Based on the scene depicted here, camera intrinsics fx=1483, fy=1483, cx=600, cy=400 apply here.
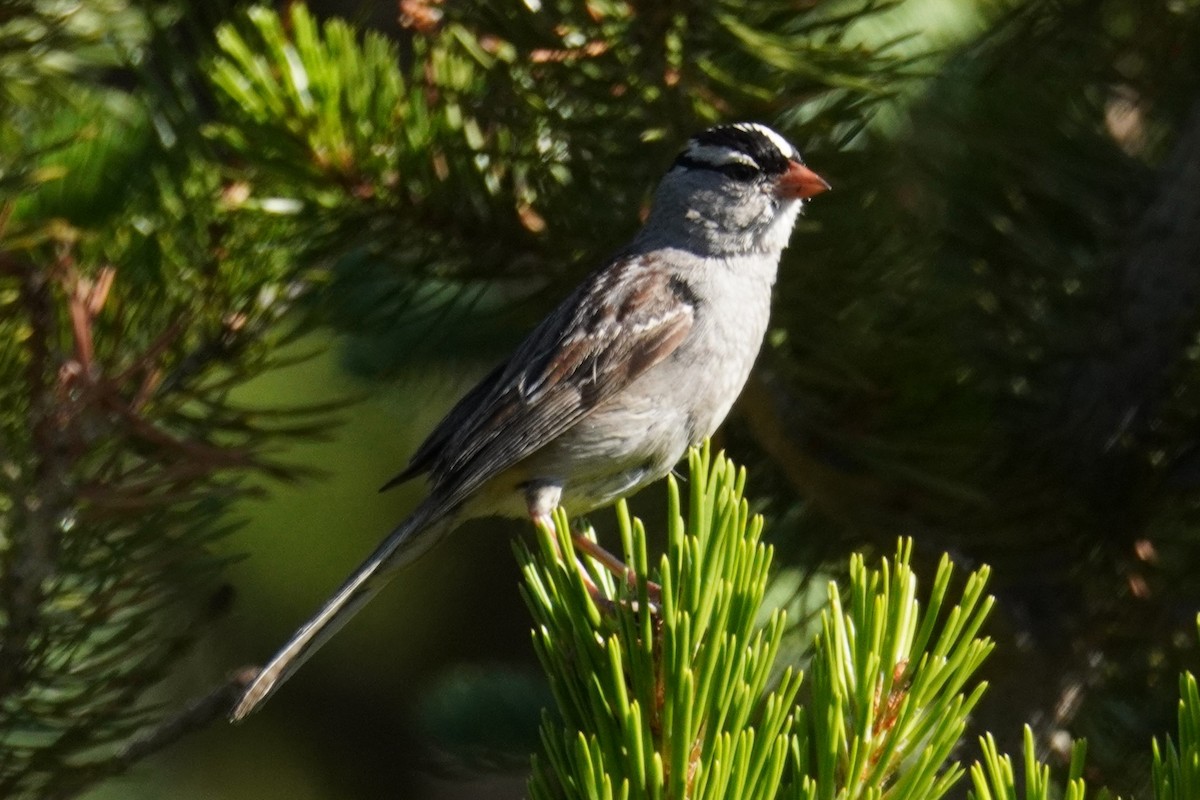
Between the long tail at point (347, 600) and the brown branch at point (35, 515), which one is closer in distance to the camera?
the brown branch at point (35, 515)

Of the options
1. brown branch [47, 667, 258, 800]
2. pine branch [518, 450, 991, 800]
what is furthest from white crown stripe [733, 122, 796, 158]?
Result: brown branch [47, 667, 258, 800]

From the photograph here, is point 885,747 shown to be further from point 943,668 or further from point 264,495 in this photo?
point 264,495

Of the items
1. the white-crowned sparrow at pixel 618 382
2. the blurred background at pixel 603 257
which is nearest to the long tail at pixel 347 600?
the white-crowned sparrow at pixel 618 382

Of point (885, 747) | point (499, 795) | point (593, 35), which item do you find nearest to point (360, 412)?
point (499, 795)

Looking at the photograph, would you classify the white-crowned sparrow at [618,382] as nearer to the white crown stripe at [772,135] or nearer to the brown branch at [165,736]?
the white crown stripe at [772,135]

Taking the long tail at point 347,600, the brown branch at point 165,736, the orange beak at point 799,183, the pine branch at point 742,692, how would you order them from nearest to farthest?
1. the pine branch at point 742,692
2. the brown branch at point 165,736
3. the long tail at point 347,600
4. the orange beak at point 799,183

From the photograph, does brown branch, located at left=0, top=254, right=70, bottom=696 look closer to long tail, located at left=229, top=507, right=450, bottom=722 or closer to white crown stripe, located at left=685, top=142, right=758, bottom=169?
long tail, located at left=229, top=507, right=450, bottom=722
